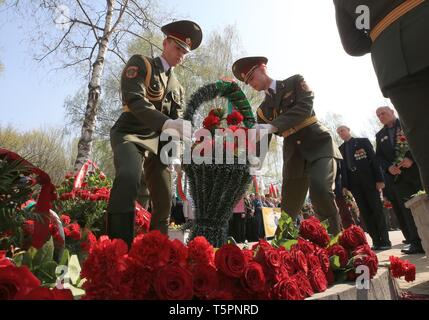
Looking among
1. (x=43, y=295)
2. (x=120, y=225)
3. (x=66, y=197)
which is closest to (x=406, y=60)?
(x=43, y=295)

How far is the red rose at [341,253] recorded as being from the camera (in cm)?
190

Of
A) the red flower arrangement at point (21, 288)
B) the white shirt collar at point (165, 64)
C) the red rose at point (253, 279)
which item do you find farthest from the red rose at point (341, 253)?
the white shirt collar at point (165, 64)

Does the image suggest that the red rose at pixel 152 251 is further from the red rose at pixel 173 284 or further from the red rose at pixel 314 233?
the red rose at pixel 314 233

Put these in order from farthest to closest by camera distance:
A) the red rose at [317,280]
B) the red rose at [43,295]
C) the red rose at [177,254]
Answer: the red rose at [317,280], the red rose at [177,254], the red rose at [43,295]

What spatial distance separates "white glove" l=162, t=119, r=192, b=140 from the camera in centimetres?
248

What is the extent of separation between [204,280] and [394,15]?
1503 mm

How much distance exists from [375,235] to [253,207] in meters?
6.72

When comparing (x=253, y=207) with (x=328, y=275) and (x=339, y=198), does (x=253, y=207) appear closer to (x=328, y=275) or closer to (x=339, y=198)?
(x=339, y=198)

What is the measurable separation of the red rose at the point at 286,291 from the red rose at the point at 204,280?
0.71 ft

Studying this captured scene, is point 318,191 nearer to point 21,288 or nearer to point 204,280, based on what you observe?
A: point 204,280

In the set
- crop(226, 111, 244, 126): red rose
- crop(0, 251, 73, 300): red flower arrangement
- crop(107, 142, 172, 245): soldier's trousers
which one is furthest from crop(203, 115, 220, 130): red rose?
crop(0, 251, 73, 300): red flower arrangement

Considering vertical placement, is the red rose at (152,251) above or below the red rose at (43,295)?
above
